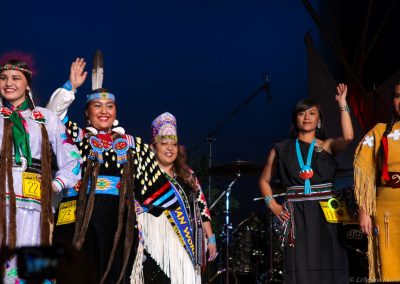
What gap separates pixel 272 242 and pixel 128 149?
284 cm

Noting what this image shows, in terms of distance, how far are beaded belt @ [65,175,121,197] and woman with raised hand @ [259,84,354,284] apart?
3.57 ft

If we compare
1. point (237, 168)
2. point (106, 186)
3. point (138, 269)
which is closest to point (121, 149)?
point (106, 186)

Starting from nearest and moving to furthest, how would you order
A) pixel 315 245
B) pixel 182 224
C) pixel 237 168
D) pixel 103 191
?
pixel 103 191
pixel 315 245
pixel 182 224
pixel 237 168

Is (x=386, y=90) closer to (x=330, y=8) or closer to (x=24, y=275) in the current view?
(x=330, y=8)

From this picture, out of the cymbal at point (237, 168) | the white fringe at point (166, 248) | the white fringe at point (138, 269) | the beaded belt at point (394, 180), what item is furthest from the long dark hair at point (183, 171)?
the cymbal at point (237, 168)

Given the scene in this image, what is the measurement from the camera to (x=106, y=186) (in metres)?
3.80

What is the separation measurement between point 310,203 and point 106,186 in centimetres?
129

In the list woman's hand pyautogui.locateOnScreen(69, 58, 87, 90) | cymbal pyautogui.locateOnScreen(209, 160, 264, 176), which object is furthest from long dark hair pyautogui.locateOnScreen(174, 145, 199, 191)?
cymbal pyautogui.locateOnScreen(209, 160, 264, 176)

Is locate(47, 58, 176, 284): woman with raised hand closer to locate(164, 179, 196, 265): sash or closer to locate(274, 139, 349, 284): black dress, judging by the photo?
locate(164, 179, 196, 265): sash

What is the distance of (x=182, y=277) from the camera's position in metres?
4.40

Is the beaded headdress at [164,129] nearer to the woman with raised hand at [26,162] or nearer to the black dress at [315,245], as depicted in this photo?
the black dress at [315,245]

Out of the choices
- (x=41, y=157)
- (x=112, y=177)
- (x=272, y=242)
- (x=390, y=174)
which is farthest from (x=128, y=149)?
(x=272, y=242)

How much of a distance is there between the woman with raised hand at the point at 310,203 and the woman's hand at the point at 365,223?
38 centimetres

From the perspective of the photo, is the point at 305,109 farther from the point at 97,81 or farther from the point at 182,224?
the point at 97,81
